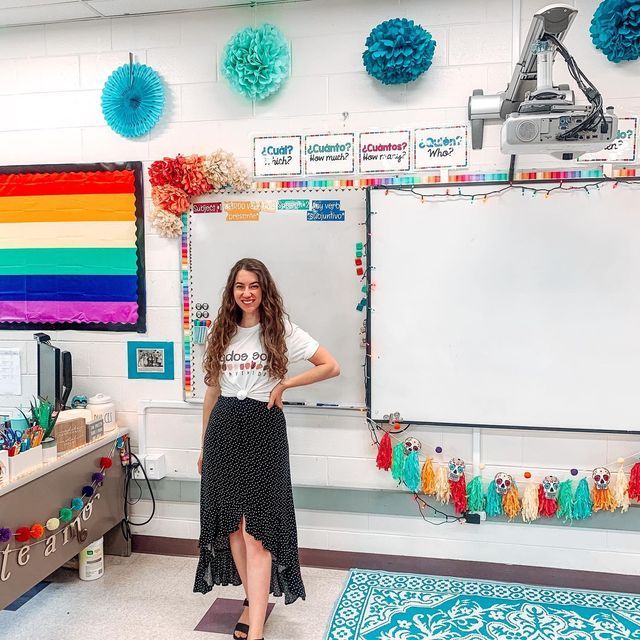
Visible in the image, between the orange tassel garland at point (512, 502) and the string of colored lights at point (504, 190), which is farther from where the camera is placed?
the orange tassel garland at point (512, 502)

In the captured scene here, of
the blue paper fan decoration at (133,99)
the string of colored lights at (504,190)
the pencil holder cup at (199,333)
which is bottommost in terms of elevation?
the pencil holder cup at (199,333)

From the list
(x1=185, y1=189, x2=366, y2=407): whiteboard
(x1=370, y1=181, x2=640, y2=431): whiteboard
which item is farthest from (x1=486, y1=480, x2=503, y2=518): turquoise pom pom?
(x1=185, y1=189, x2=366, y2=407): whiteboard

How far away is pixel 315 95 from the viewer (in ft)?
9.61

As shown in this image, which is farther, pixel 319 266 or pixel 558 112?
pixel 319 266

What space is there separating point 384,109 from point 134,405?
181 centimetres

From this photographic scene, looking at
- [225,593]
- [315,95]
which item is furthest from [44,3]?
[225,593]

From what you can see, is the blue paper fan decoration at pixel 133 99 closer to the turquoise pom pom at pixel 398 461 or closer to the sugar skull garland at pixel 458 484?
the turquoise pom pom at pixel 398 461

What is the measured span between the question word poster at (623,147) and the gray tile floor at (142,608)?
2114 millimetres

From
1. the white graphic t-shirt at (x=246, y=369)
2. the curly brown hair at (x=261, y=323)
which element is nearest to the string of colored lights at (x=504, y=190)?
the curly brown hair at (x=261, y=323)

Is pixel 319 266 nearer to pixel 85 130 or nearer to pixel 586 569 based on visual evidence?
pixel 85 130

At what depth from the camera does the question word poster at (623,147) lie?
269 cm

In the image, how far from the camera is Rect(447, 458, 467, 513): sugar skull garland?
9.37 ft

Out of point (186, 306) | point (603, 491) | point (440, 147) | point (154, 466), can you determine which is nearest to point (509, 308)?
point (440, 147)

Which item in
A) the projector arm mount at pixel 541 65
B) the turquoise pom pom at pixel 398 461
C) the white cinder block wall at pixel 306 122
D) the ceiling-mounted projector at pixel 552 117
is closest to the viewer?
the projector arm mount at pixel 541 65
